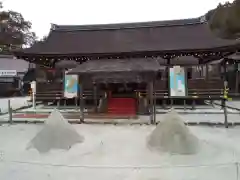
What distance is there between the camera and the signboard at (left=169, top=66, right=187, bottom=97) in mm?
17172

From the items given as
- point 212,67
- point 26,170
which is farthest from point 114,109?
point 212,67

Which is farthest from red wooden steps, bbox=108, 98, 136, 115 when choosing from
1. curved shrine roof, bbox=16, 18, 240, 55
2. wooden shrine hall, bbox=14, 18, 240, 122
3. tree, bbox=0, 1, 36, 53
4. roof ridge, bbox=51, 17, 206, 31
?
tree, bbox=0, 1, 36, 53

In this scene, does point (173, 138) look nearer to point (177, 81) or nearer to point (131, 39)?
point (177, 81)

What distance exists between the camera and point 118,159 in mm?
7207

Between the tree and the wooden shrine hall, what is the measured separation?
34.4 metres

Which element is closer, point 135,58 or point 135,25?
point 135,58

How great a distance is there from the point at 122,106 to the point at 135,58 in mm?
3152

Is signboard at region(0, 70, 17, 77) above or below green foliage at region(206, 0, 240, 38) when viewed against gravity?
below

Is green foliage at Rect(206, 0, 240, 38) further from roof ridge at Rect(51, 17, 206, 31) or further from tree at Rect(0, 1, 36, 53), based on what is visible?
tree at Rect(0, 1, 36, 53)

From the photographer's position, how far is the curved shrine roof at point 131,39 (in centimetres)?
1756

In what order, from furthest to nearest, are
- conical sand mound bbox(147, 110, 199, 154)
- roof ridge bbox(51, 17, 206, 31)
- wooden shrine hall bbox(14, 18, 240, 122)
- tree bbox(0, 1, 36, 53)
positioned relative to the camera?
1. tree bbox(0, 1, 36, 53)
2. roof ridge bbox(51, 17, 206, 31)
3. wooden shrine hall bbox(14, 18, 240, 122)
4. conical sand mound bbox(147, 110, 199, 154)

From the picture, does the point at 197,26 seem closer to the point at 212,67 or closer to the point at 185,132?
the point at 212,67

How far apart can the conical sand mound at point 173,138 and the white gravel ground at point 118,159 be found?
286 mm

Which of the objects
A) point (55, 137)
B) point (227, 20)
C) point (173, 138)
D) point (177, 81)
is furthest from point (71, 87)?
point (227, 20)
